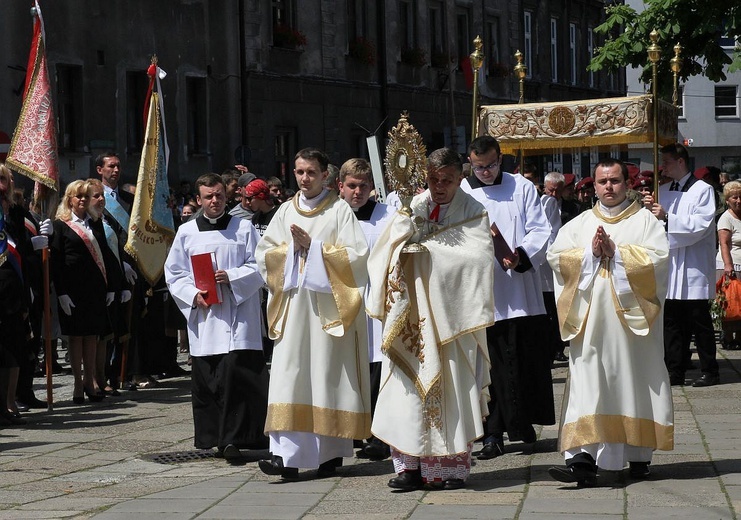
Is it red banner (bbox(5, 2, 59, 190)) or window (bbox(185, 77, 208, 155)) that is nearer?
red banner (bbox(5, 2, 59, 190))

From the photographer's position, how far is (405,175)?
8.47 meters

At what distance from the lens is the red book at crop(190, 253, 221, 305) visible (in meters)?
9.81

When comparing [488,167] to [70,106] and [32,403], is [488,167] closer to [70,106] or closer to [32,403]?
[32,403]

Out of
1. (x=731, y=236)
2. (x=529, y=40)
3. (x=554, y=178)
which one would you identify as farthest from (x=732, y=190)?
(x=529, y=40)

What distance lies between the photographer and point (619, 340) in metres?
8.45

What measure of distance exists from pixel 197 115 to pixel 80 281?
1803 cm

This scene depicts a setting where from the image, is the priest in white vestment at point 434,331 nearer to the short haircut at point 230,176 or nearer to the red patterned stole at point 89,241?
the red patterned stole at point 89,241

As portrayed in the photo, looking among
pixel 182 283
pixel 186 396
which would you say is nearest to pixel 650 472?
pixel 182 283

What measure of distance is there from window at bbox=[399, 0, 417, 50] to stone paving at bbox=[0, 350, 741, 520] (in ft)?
88.4

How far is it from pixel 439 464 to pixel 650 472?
1.24 metres

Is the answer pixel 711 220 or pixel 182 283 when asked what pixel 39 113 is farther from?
pixel 711 220

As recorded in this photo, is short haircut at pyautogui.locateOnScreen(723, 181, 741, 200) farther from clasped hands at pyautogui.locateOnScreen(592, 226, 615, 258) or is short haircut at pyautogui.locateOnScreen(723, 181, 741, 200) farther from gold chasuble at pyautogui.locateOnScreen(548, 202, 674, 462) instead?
clasped hands at pyautogui.locateOnScreen(592, 226, 615, 258)

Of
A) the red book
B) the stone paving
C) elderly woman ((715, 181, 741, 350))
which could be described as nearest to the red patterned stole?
the stone paving

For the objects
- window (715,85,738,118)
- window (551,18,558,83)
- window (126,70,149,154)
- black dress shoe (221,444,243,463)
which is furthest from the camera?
window (715,85,738,118)
